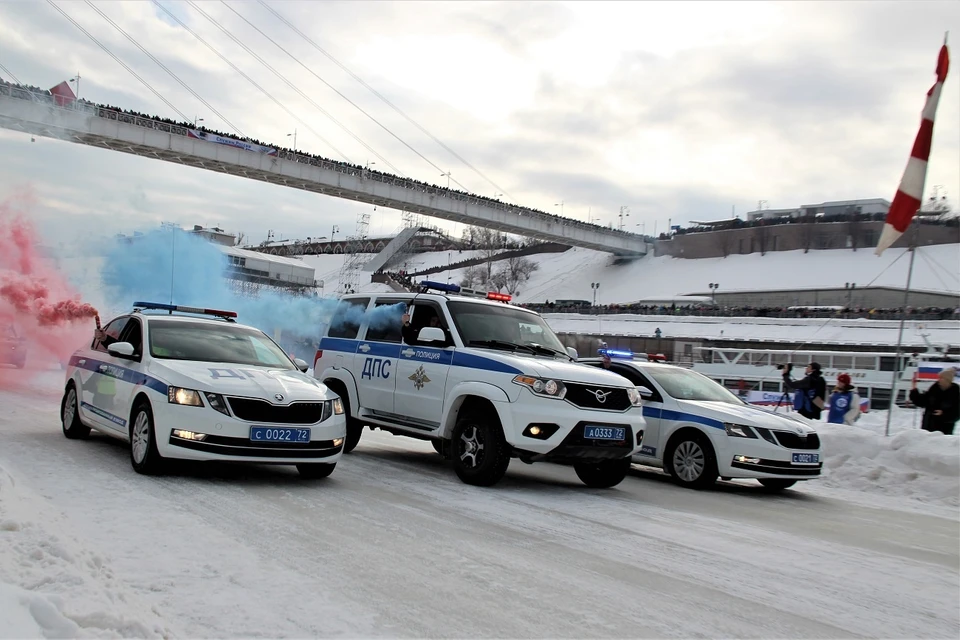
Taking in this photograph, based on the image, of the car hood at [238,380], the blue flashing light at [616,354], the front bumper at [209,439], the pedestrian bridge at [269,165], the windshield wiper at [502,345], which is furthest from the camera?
the pedestrian bridge at [269,165]

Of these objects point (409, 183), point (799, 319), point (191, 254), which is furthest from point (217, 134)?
point (799, 319)

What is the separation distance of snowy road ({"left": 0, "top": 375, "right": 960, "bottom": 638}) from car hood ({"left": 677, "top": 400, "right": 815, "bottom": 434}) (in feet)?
4.13

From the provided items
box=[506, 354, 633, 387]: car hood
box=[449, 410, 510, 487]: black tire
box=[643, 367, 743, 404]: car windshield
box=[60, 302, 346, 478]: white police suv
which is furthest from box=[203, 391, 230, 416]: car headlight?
box=[643, 367, 743, 404]: car windshield

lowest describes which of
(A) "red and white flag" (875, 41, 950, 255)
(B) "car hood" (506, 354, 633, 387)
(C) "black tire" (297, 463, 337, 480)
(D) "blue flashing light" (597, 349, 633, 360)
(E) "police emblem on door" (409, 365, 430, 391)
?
(C) "black tire" (297, 463, 337, 480)

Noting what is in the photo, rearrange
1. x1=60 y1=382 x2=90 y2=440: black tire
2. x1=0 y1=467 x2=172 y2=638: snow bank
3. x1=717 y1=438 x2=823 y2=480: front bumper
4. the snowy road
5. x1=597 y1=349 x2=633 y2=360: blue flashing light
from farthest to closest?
x1=597 y1=349 x2=633 y2=360: blue flashing light, x1=717 y1=438 x2=823 y2=480: front bumper, x1=60 y1=382 x2=90 y2=440: black tire, the snowy road, x1=0 y1=467 x2=172 y2=638: snow bank

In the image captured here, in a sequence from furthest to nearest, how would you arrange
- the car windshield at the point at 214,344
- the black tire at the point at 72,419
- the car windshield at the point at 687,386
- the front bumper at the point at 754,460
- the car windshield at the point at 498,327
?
the car windshield at the point at 687,386, the front bumper at the point at 754,460, the black tire at the point at 72,419, the car windshield at the point at 498,327, the car windshield at the point at 214,344

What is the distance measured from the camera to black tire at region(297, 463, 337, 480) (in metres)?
8.30

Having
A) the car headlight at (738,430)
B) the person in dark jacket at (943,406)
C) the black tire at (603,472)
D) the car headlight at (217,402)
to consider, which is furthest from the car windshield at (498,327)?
the person in dark jacket at (943,406)

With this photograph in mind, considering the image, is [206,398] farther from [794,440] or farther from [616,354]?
[794,440]

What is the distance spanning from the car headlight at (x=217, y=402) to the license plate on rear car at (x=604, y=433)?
11.9 ft

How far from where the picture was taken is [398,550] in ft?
18.7

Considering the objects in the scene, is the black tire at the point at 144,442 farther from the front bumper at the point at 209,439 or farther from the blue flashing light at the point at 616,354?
the blue flashing light at the point at 616,354

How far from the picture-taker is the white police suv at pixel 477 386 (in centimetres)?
838

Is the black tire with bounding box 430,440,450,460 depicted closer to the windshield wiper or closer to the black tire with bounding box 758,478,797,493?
the windshield wiper
